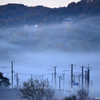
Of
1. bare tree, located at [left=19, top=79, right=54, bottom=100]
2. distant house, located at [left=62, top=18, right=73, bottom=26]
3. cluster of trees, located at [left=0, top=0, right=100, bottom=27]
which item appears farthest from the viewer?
distant house, located at [left=62, top=18, right=73, bottom=26]

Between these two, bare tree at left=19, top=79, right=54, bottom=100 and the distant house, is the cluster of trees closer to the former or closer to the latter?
the distant house

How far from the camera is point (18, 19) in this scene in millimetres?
167500

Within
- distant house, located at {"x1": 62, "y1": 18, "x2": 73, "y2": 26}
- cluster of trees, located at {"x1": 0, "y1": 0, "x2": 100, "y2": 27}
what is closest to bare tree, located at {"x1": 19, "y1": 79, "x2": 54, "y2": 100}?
cluster of trees, located at {"x1": 0, "y1": 0, "x2": 100, "y2": 27}

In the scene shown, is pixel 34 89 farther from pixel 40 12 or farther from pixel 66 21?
pixel 66 21

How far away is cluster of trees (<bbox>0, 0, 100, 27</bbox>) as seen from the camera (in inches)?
6457

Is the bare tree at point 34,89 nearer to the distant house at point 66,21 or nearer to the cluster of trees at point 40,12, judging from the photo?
the cluster of trees at point 40,12

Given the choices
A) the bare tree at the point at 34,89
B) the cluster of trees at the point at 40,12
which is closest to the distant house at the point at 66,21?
the cluster of trees at the point at 40,12

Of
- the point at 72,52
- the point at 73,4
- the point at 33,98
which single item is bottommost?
the point at 33,98

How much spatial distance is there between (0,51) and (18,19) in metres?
29.7

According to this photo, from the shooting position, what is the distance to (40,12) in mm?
163875

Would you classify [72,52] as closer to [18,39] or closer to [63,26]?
[18,39]

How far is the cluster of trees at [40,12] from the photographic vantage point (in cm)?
16400

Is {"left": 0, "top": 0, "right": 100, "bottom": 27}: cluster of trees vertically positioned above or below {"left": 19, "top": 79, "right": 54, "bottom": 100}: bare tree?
above

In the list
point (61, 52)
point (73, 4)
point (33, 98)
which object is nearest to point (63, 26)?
point (73, 4)
